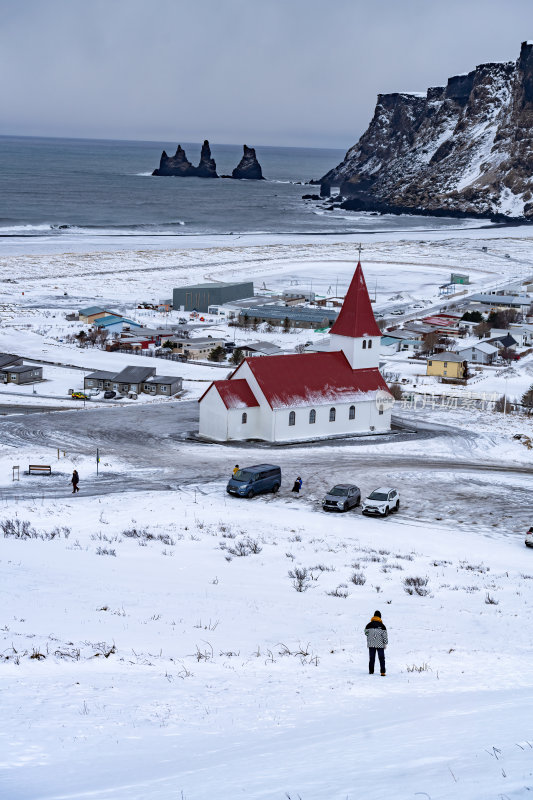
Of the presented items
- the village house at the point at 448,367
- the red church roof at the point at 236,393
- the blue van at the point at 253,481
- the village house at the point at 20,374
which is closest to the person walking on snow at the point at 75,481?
the blue van at the point at 253,481

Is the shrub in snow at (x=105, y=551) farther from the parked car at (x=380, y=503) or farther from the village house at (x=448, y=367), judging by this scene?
the village house at (x=448, y=367)

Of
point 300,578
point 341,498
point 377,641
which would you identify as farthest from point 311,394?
point 377,641

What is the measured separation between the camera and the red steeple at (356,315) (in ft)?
144

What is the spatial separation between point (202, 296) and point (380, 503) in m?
65.8

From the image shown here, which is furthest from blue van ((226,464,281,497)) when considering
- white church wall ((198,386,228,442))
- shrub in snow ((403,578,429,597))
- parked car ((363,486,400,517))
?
shrub in snow ((403,578,429,597))

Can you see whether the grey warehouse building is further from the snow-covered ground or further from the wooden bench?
the snow-covered ground

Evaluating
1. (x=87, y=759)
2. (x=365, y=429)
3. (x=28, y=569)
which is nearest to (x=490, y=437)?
(x=365, y=429)

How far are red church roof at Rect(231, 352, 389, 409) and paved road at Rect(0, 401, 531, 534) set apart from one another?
87.8 inches

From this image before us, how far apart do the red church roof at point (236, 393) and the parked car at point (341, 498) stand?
426 inches

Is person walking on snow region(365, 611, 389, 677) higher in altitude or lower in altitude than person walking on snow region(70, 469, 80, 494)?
higher

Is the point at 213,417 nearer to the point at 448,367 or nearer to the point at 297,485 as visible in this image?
the point at 297,485

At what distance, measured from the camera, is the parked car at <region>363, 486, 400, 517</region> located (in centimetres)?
2880

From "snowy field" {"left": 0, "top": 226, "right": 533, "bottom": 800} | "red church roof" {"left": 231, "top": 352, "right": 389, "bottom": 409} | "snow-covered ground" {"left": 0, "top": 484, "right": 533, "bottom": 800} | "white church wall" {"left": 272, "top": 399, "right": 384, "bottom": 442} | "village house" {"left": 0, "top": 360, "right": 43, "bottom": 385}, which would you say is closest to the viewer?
"snow-covered ground" {"left": 0, "top": 484, "right": 533, "bottom": 800}

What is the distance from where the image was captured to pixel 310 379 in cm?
4216
